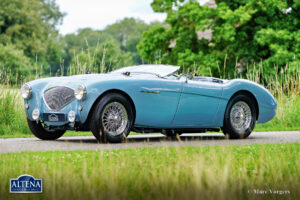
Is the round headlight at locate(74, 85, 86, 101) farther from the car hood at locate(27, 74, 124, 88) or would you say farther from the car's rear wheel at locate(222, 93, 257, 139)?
the car's rear wheel at locate(222, 93, 257, 139)

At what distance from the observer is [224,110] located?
30.0ft

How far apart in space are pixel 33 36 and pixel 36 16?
110 inches

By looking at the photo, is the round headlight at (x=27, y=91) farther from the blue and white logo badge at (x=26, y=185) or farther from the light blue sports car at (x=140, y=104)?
the blue and white logo badge at (x=26, y=185)

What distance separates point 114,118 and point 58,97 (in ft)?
3.32

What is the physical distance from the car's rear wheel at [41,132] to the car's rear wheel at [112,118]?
5.13 feet

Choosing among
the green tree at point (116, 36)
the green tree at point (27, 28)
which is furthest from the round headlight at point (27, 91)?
the green tree at point (116, 36)

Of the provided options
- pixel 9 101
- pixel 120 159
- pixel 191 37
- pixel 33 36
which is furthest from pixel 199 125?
pixel 33 36

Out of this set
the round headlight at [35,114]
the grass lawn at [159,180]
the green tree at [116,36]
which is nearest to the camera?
Answer: the grass lawn at [159,180]

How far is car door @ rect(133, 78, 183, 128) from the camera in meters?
7.97

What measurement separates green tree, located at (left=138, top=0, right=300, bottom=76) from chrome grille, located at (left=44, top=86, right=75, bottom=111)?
16.1 meters

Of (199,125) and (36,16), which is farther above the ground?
(36,16)

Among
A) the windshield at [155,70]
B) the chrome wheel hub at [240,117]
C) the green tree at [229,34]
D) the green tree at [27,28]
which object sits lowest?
the chrome wheel hub at [240,117]

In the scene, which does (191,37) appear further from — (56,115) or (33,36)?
(33,36)

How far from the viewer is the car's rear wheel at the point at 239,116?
30.2ft
